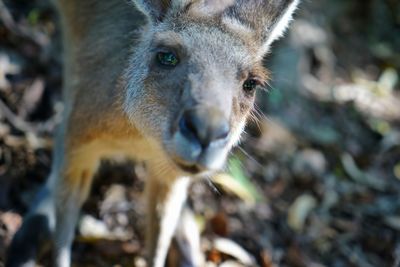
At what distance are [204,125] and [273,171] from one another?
341cm

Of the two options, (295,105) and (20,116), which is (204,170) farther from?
(295,105)

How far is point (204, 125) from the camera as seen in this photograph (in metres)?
3.58

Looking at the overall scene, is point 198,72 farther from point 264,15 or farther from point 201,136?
point 264,15

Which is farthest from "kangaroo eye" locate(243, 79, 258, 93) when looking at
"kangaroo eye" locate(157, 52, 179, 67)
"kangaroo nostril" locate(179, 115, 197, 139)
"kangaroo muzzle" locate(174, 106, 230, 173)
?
"kangaroo nostril" locate(179, 115, 197, 139)

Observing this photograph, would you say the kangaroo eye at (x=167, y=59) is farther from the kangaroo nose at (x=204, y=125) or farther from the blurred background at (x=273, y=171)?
the blurred background at (x=273, y=171)

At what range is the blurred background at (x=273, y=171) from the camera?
584 cm

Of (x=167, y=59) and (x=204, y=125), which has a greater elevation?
(x=204, y=125)

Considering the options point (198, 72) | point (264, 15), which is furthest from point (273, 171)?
point (198, 72)

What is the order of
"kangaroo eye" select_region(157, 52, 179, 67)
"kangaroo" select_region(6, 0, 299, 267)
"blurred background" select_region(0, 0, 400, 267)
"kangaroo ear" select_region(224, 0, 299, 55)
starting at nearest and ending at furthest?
"kangaroo" select_region(6, 0, 299, 267) < "kangaroo eye" select_region(157, 52, 179, 67) < "kangaroo ear" select_region(224, 0, 299, 55) < "blurred background" select_region(0, 0, 400, 267)

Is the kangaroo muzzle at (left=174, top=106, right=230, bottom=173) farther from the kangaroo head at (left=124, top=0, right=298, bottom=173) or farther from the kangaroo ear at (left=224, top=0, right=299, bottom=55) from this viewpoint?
the kangaroo ear at (left=224, top=0, right=299, bottom=55)

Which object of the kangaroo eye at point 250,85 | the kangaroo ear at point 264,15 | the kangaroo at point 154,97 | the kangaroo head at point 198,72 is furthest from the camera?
the kangaroo ear at point 264,15

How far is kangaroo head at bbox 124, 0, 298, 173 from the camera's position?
3713 mm

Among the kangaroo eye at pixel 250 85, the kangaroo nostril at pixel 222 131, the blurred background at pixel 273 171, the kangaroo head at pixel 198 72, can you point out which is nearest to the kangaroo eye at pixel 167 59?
the kangaroo head at pixel 198 72

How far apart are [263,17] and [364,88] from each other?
4121mm
